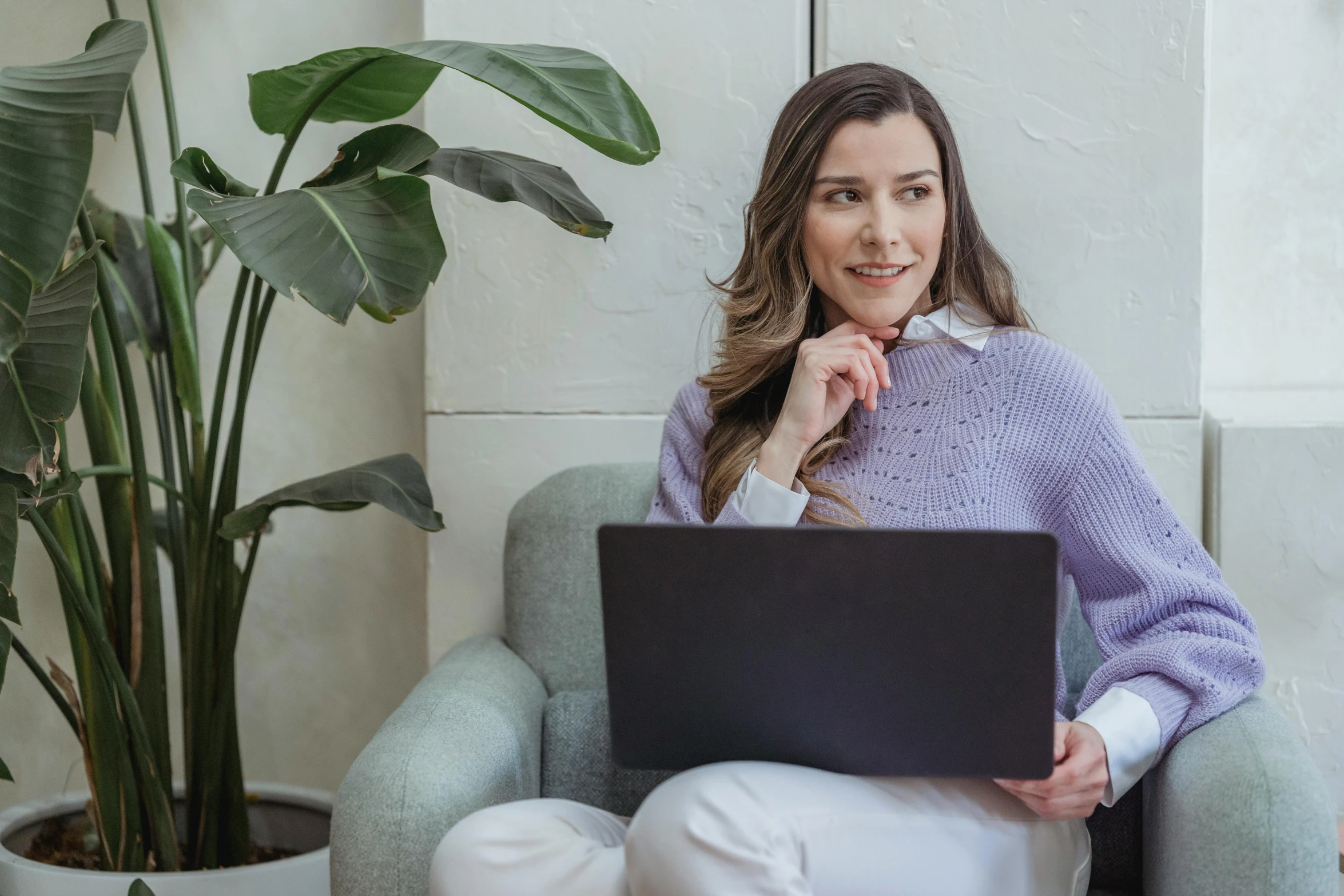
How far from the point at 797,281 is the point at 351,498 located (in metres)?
0.65

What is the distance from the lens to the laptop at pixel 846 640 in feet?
3.01

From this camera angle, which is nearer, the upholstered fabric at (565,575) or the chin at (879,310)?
the chin at (879,310)

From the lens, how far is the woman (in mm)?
1030

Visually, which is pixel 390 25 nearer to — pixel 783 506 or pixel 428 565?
pixel 428 565

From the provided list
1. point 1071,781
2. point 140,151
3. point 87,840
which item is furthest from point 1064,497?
point 87,840

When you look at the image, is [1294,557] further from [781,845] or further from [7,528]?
[7,528]

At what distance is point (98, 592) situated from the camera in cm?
155

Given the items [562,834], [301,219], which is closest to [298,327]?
[301,219]

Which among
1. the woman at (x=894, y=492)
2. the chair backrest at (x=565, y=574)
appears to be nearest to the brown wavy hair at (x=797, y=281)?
the woman at (x=894, y=492)

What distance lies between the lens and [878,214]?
1.39 m

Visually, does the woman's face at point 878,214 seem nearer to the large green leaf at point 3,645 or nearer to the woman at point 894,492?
the woman at point 894,492

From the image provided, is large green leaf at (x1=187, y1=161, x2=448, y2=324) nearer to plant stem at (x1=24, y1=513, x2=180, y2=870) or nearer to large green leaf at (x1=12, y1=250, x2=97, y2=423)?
large green leaf at (x1=12, y1=250, x2=97, y2=423)

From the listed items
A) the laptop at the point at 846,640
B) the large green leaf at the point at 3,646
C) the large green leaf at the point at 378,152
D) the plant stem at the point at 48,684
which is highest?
the large green leaf at the point at 378,152

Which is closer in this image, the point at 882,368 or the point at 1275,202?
the point at 882,368
